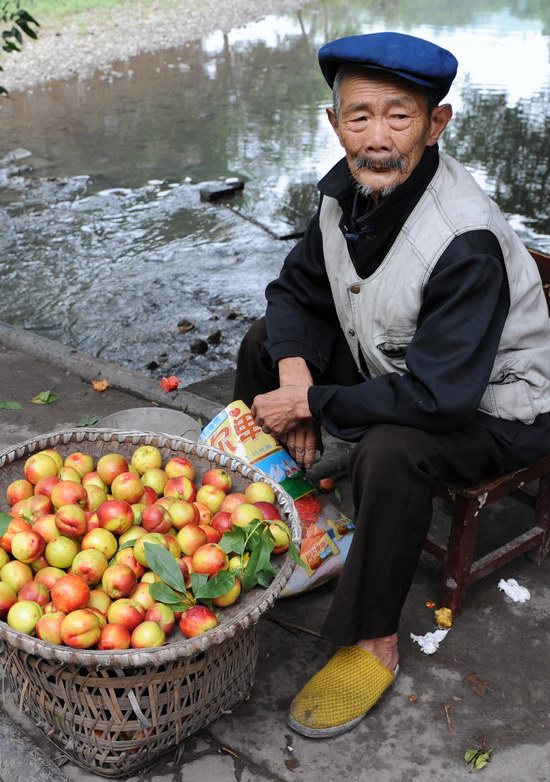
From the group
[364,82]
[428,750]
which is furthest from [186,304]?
[428,750]

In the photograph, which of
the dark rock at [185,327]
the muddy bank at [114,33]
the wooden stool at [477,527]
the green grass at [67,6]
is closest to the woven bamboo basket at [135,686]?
the wooden stool at [477,527]

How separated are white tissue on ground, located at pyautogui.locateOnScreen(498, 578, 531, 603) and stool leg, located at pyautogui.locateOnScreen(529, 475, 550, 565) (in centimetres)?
16

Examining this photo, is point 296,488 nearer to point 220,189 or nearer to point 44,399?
point 44,399

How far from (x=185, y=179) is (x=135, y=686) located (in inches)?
258

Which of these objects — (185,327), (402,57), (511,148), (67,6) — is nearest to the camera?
(402,57)

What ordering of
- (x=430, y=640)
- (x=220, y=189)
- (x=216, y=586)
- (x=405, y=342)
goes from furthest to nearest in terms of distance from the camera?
1. (x=220, y=189)
2. (x=430, y=640)
3. (x=405, y=342)
4. (x=216, y=586)

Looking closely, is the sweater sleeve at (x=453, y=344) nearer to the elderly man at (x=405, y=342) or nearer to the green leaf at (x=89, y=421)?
the elderly man at (x=405, y=342)

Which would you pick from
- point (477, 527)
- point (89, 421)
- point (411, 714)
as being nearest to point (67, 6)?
point (89, 421)

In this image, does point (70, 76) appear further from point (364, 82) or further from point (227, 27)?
point (364, 82)

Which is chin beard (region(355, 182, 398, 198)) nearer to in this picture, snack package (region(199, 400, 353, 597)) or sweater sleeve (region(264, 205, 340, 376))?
sweater sleeve (region(264, 205, 340, 376))

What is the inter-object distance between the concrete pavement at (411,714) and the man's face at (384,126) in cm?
143

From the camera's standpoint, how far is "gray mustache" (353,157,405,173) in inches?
98.7

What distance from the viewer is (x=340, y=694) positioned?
2.48 m

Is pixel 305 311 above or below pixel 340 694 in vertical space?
above
